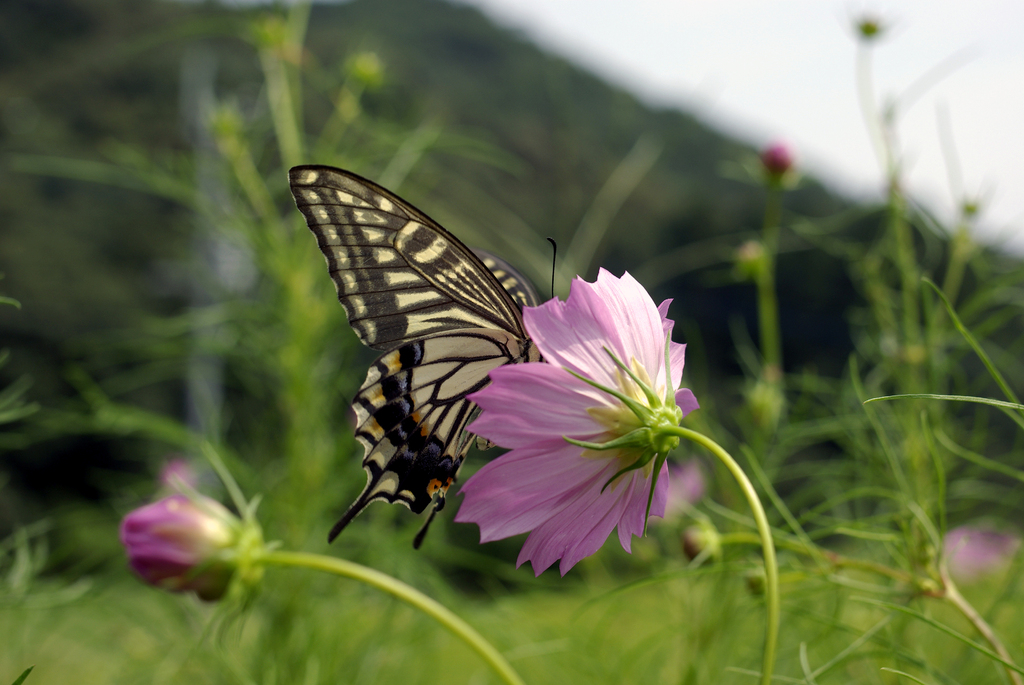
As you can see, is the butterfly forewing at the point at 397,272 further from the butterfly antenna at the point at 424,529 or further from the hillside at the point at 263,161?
the hillside at the point at 263,161

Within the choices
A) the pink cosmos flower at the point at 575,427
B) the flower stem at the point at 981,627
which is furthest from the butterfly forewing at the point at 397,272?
the flower stem at the point at 981,627

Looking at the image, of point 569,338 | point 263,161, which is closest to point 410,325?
point 569,338

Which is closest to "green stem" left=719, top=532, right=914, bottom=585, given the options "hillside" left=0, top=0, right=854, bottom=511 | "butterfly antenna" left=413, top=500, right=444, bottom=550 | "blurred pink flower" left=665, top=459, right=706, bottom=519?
"butterfly antenna" left=413, top=500, right=444, bottom=550

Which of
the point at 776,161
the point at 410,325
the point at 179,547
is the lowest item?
the point at 179,547

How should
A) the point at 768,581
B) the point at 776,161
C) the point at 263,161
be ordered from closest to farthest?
the point at 768,581
the point at 776,161
the point at 263,161

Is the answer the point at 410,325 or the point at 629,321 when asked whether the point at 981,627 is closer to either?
the point at 629,321

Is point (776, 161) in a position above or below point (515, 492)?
above

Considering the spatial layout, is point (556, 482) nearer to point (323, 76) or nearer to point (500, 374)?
point (500, 374)
